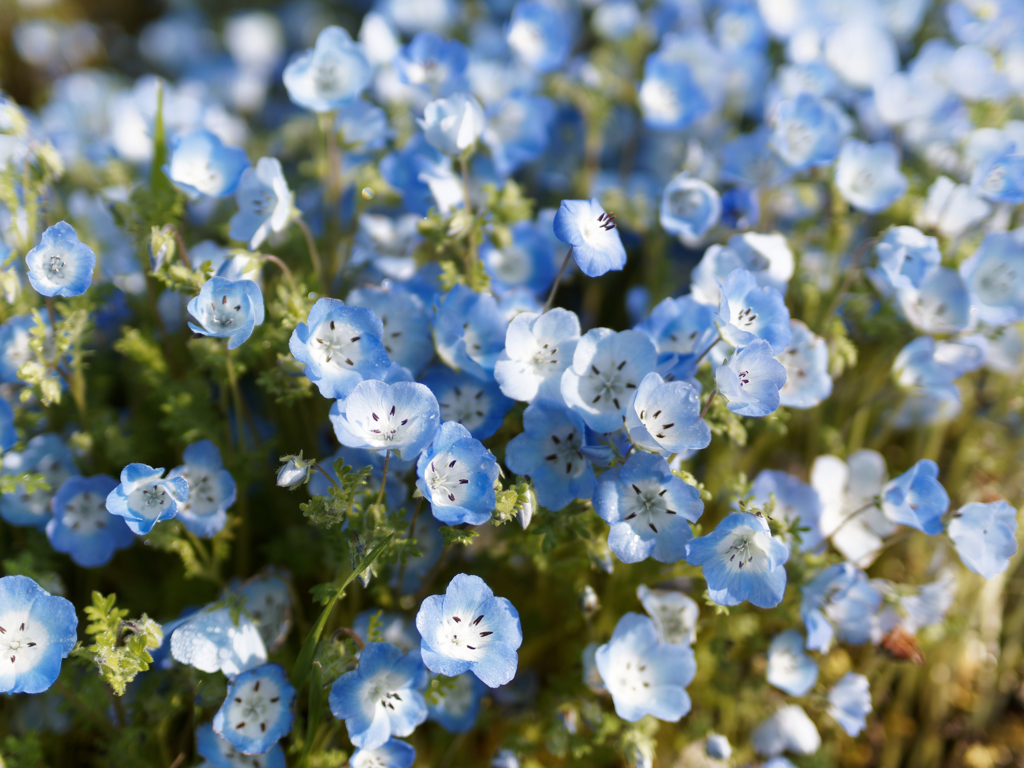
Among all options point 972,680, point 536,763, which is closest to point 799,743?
point 536,763

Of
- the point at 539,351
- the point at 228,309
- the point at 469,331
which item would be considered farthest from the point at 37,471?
the point at 539,351

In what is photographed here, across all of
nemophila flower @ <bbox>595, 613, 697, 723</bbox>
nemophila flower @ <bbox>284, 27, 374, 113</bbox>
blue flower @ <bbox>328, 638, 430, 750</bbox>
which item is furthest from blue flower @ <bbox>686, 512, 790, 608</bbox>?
nemophila flower @ <bbox>284, 27, 374, 113</bbox>

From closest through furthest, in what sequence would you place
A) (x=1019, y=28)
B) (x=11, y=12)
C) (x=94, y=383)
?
(x=94, y=383) → (x=1019, y=28) → (x=11, y=12)

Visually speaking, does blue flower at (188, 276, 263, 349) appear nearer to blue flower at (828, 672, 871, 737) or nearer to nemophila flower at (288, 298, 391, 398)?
nemophila flower at (288, 298, 391, 398)

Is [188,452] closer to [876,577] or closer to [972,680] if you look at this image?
[876,577]

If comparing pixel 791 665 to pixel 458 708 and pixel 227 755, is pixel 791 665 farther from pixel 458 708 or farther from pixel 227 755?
pixel 227 755

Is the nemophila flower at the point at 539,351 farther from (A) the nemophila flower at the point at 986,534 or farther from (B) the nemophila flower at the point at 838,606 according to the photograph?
(A) the nemophila flower at the point at 986,534
